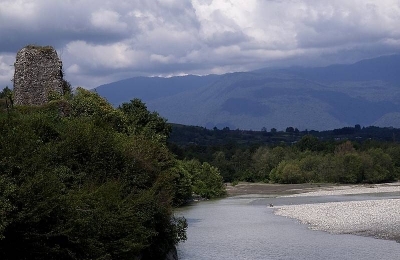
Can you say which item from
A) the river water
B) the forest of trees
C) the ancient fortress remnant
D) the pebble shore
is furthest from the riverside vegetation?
the pebble shore

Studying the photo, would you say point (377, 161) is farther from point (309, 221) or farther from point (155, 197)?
point (155, 197)

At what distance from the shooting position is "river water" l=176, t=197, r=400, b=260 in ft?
121

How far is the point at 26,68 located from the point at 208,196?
6562 centimetres

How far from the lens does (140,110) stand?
61.2 meters

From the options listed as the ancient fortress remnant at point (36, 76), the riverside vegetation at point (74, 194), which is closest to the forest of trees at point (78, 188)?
the riverside vegetation at point (74, 194)

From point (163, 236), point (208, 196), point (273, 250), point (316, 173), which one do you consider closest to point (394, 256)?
point (273, 250)

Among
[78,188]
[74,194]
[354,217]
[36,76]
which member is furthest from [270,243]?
[74,194]

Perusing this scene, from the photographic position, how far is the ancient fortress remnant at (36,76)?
133ft

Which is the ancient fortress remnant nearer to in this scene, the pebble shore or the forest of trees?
the forest of trees

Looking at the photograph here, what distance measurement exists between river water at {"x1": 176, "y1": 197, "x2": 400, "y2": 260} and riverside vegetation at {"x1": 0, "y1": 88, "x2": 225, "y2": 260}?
18.4 feet

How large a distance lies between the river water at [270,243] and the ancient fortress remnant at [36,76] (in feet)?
43.1

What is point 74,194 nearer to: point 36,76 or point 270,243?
point 36,76

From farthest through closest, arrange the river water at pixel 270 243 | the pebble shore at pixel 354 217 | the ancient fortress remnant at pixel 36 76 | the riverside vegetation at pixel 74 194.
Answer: the pebble shore at pixel 354 217, the ancient fortress remnant at pixel 36 76, the river water at pixel 270 243, the riverside vegetation at pixel 74 194

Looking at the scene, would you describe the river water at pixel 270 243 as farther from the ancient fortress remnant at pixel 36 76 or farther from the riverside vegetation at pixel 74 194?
the ancient fortress remnant at pixel 36 76
